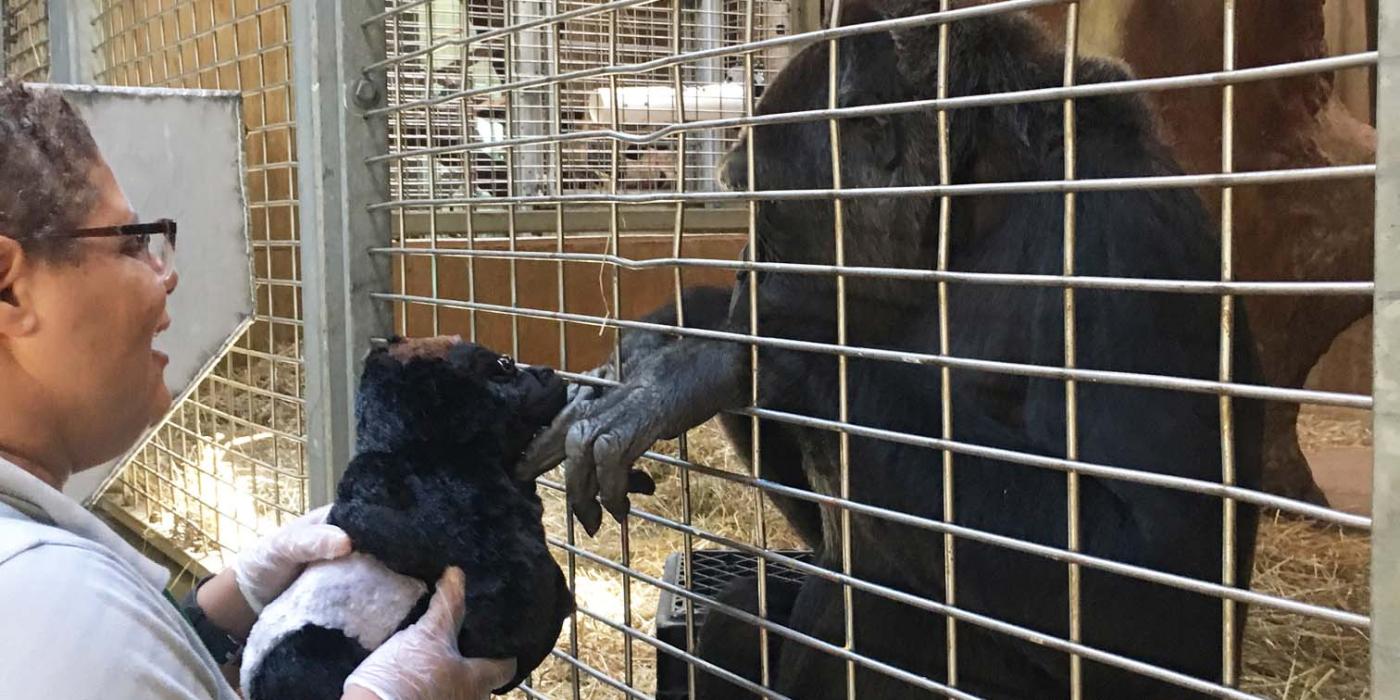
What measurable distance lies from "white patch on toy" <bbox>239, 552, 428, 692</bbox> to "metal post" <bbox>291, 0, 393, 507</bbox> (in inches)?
40.4

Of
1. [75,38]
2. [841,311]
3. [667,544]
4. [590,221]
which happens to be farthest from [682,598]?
[590,221]

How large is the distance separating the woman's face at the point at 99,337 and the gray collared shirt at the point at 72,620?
9 cm

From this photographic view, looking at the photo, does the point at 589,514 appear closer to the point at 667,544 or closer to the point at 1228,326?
the point at 1228,326

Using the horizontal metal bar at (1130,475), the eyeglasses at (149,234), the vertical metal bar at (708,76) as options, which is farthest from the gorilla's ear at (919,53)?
the vertical metal bar at (708,76)

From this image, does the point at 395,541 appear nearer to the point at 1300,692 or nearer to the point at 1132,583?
the point at 1132,583

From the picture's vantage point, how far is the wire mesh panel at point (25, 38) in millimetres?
4819

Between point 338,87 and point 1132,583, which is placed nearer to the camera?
point 1132,583

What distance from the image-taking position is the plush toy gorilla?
133 centimetres

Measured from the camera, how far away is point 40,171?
1.00 meters

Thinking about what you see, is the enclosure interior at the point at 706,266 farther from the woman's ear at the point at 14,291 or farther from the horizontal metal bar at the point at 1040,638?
the woman's ear at the point at 14,291

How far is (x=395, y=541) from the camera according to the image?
134cm

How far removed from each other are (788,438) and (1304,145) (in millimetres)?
2498

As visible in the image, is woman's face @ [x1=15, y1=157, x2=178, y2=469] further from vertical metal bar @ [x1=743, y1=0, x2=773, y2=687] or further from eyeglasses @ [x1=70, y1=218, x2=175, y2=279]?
vertical metal bar @ [x1=743, y1=0, x2=773, y2=687]

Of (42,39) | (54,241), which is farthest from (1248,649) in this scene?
(42,39)
